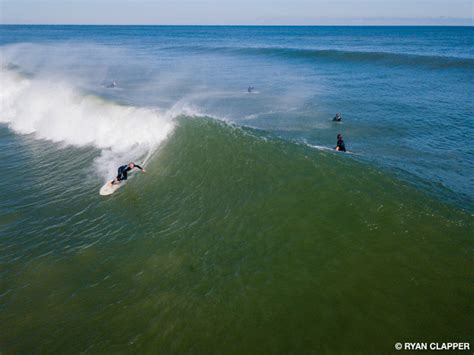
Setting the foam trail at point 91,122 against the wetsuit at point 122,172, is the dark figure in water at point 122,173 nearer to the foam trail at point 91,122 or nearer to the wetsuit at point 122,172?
the wetsuit at point 122,172

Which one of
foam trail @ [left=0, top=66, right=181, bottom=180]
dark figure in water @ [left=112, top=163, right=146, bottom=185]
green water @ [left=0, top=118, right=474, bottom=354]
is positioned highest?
foam trail @ [left=0, top=66, right=181, bottom=180]

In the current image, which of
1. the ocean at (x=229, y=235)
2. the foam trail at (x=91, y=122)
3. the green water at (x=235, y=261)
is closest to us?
the green water at (x=235, y=261)

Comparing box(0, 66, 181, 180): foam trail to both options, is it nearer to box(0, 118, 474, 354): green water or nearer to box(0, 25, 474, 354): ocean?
box(0, 25, 474, 354): ocean

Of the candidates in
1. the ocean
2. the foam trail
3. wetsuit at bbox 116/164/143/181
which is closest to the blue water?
the ocean

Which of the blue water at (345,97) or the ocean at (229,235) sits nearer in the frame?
the ocean at (229,235)

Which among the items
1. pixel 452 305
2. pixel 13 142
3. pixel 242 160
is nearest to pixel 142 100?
pixel 13 142

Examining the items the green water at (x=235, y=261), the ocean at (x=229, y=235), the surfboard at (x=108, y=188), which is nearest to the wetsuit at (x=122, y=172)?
the surfboard at (x=108, y=188)
